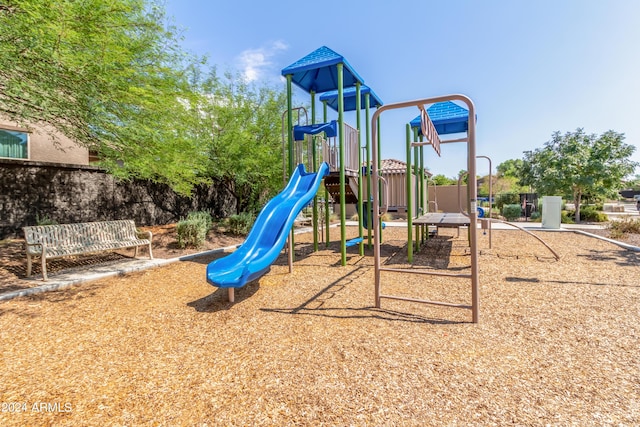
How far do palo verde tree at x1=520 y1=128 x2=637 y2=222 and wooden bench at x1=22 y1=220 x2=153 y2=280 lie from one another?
62.0ft

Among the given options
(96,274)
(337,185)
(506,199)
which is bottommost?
(96,274)

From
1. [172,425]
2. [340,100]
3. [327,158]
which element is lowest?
[172,425]

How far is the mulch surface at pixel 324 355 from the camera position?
212cm

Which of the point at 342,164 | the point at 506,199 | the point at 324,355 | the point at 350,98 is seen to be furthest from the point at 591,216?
the point at 324,355

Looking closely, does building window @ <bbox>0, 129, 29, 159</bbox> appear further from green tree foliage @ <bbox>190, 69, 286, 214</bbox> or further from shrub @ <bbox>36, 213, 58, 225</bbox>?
green tree foliage @ <bbox>190, 69, 286, 214</bbox>

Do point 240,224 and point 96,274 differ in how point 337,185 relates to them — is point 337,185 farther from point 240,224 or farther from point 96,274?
point 96,274

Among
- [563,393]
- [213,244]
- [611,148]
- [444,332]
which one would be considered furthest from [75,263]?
[611,148]

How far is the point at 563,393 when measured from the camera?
87.7 inches

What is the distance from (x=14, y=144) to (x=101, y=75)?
8.96m

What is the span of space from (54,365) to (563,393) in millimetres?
4183

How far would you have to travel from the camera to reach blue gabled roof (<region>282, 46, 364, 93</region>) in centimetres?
627

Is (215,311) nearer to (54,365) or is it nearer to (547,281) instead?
(54,365)

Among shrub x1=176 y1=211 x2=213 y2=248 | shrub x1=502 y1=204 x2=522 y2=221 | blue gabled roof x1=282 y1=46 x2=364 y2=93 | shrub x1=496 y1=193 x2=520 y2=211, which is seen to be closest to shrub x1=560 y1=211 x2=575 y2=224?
shrub x1=502 y1=204 x2=522 y2=221

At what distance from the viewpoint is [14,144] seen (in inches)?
410
